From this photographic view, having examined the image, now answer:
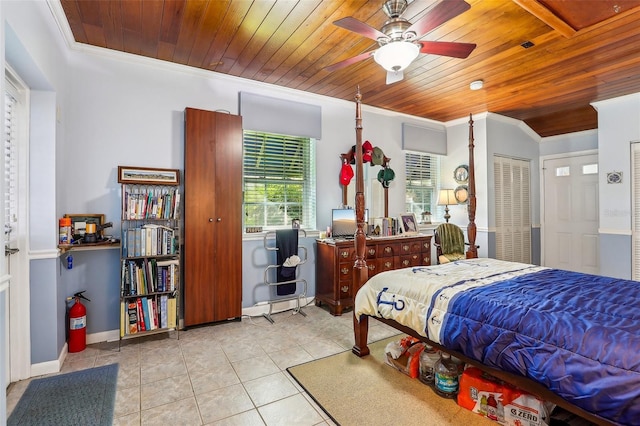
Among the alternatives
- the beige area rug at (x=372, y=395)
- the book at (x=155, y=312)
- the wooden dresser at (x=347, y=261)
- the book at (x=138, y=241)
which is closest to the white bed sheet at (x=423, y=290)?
the beige area rug at (x=372, y=395)

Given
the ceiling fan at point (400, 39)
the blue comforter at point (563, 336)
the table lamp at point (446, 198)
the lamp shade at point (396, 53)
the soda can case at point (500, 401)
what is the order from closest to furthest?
the blue comforter at point (563, 336) → the soda can case at point (500, 401) → the ceiling fan at point (400, 39) → the lamp shade at point (396, 53) → the table lamp at point (446, 198)

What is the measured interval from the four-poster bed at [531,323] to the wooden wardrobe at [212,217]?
1427 millimetres

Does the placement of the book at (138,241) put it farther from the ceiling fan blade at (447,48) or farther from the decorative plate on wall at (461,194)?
the decorative plate on wall at (461,194)

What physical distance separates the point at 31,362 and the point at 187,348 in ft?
3.51

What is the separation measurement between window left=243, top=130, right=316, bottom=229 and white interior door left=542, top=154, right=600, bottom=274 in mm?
4454

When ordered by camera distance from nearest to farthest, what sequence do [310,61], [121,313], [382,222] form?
[121,313], [310,61], [382,222]

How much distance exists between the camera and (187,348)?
285 centimetres

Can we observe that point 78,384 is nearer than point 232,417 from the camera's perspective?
No

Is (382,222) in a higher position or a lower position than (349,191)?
lower

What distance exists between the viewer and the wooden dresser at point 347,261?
3730mm

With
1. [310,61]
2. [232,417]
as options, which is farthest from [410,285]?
[310,61]

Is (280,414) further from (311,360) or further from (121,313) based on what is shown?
(121,313)

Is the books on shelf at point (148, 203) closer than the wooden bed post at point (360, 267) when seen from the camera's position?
No

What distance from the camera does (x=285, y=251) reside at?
12.2ft
